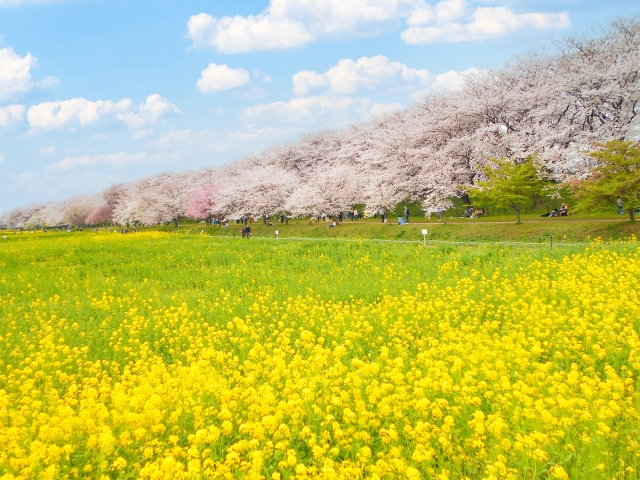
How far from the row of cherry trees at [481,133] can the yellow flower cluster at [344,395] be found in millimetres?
25599

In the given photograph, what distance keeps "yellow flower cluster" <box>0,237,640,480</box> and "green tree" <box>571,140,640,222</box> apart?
13953mm

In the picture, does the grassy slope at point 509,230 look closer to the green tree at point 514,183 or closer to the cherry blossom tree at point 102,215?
the green tree at point 514,183

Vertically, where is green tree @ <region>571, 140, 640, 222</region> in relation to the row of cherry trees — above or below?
below

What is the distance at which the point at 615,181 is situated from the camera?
23.8m

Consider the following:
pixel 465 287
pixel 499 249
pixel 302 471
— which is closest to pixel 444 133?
pixel 499 249

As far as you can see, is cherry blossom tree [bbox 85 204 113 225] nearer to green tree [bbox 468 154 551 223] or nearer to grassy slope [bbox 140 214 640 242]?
grassy slope [bbox 140 214 640 242]

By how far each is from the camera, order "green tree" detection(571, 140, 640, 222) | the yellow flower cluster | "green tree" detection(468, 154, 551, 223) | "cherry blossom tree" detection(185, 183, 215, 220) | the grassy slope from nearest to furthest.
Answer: the yellow flower cluster, "green tree" detection(571, 140, 640, 222), the grassy slope, "green tree" detection(468, 154, 551, 223), "cherry blossom tree" detection(185, 183, 215, 220)

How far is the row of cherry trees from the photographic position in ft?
109

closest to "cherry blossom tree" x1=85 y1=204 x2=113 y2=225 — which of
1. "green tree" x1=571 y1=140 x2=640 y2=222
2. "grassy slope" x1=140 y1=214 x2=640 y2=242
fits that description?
"grassy slope" x1=140 y1=214 x2=640 y2=242

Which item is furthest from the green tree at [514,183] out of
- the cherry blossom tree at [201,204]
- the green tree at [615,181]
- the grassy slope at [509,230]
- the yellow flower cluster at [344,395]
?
the cherry blossom tree at [201,204]

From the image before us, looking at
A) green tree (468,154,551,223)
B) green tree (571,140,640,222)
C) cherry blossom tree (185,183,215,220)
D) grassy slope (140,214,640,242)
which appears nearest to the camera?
green tree (571,140,640,222)

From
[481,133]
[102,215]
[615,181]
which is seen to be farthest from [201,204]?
[615,181]

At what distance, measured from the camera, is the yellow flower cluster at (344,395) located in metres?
4.75

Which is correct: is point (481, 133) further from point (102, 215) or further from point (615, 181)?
point (102, 215)
